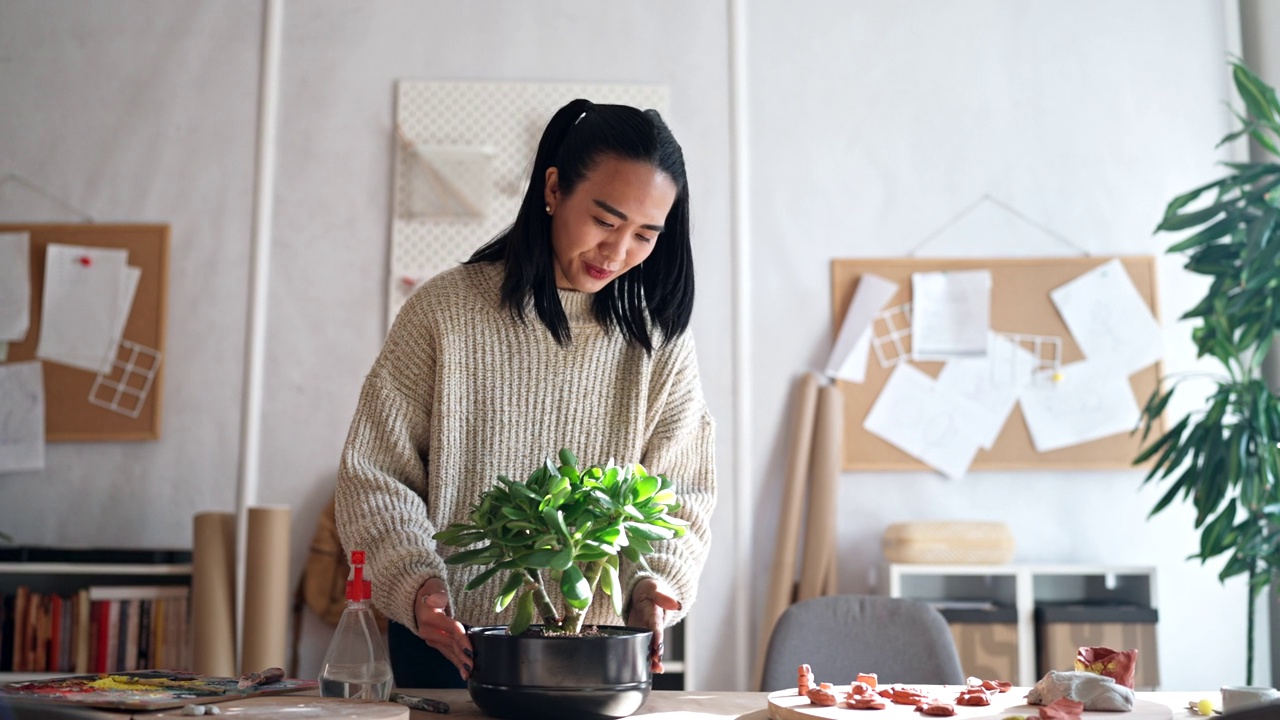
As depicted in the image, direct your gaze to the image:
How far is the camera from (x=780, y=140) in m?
3.49

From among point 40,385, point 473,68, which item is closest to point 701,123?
point 473,68

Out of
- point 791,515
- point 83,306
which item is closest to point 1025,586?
point 791,515

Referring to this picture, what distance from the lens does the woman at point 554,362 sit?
1.52m

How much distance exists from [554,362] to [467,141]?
1999mm

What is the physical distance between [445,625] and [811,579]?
2.12 m

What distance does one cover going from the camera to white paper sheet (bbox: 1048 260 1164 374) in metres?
3.38

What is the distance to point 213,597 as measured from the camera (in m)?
3.10

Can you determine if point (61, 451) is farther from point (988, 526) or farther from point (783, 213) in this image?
point (988, 526)

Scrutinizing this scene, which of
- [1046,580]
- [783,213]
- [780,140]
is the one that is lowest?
[1046,580]

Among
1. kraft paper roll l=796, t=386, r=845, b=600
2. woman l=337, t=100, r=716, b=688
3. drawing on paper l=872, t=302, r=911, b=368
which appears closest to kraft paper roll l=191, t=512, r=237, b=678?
kraft paper roll l=796, t=386, r=845, b=600

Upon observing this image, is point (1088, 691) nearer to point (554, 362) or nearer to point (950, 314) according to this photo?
point (554, 362)

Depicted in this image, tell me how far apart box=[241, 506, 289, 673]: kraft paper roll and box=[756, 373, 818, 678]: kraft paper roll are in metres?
1.33

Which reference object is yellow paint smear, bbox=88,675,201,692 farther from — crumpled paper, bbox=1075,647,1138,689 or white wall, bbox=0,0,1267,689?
white wall, bbox=0,0,1267,689

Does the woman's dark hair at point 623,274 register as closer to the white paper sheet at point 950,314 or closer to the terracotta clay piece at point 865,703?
the terracotta clay piece at point 865,703
